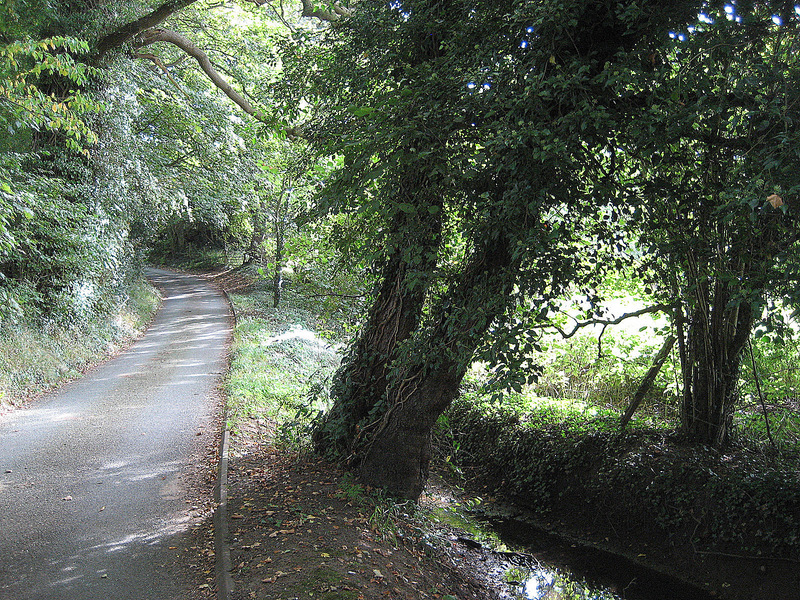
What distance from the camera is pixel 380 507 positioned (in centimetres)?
673

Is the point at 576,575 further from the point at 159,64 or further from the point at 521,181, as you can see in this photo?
the point at 159,64

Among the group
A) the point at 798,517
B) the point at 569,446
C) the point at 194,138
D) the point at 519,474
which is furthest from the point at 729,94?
the point at 194,138

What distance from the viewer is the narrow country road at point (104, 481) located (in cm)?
519

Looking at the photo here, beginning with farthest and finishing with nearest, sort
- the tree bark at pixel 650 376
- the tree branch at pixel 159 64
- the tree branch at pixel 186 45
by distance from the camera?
the tree branch at pixel 159 64 < the tree branch at pixel 186 45 < the tree bark at pixel 650 376

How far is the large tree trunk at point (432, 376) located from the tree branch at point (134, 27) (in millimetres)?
10621

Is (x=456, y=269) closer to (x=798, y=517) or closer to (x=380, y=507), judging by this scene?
(x=380, y=507)

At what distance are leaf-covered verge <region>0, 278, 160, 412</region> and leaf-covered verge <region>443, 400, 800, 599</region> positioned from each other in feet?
28.1

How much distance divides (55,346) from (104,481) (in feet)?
23.6

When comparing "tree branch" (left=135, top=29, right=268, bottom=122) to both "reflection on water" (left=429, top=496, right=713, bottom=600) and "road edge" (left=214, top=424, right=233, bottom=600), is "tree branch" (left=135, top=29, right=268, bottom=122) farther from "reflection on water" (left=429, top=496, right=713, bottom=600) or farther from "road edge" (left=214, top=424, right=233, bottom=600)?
"reflection on water" (left=429, top=496, right=713, bottom=600)

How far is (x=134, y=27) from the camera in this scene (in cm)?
1315

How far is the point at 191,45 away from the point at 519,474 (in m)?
13.0

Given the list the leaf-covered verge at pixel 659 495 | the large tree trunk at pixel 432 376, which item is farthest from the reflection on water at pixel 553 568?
the large tree trunk at pixel 432 376

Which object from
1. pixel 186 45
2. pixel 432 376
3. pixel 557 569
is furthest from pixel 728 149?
pixel 186 45

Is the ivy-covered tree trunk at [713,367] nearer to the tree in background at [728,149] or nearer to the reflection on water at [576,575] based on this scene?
the reflection on water at [576,575]
